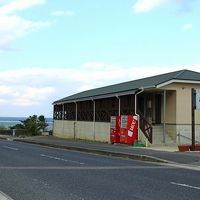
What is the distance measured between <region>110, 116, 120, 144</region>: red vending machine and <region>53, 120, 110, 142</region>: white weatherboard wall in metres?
2.49

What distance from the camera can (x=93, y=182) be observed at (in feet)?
41.9

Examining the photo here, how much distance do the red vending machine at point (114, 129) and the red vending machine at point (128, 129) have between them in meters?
0.62

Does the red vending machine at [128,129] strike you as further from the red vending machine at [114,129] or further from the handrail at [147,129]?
the red vending machine at [114,129]

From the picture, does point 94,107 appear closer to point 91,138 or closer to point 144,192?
point 91,138

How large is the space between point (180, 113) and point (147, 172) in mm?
17118

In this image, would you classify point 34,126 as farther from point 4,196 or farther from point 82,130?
point 4,196

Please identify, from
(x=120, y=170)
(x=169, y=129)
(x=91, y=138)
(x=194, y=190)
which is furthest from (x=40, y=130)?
(x=194, y=190)

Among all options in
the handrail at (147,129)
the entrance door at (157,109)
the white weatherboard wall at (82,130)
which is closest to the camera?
the handrail at (147,129)

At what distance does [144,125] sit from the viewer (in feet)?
105

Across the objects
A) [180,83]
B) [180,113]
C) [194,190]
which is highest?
[180,83]

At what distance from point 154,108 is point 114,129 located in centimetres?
373

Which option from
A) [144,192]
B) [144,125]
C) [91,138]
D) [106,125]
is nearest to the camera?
[144,192]

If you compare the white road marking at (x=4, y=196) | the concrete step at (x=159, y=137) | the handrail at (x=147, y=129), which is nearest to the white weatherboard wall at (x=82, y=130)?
the concrete step at (x=159, y=137)

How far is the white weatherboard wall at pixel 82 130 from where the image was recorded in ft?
126
